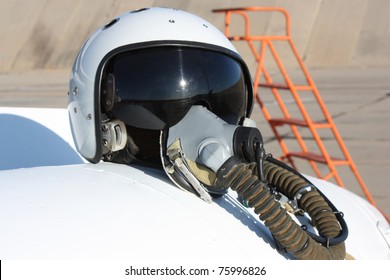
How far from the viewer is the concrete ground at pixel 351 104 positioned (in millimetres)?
7492

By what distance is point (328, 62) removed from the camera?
1611cm

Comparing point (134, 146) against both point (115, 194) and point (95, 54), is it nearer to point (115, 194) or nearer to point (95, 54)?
point (95, 54)

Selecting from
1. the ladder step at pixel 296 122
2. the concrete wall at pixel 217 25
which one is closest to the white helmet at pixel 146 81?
the ladder step at pixel 296 122

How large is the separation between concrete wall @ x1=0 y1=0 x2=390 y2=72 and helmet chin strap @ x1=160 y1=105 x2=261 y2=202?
44.9ft

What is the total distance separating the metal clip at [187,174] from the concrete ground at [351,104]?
4.14 metres

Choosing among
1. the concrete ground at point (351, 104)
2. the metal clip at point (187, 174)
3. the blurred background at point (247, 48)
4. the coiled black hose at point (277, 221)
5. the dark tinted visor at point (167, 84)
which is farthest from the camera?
the blurred background at point (247, 48)

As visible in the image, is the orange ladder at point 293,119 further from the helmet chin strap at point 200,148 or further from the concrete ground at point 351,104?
the helmet chin strap at point 200,148

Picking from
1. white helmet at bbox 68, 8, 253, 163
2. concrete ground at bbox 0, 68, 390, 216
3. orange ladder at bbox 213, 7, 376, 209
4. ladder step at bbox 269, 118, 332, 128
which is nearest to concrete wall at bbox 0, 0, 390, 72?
concrete ground at bbox 0, 68, 390, 216

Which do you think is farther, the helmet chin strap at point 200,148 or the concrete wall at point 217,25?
the concrete wall at point 217,25

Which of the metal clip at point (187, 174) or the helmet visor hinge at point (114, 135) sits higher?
the metal clip at point (187, 174)

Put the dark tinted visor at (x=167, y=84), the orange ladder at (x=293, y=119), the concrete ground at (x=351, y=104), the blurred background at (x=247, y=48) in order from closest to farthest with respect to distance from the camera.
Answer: the dark tinted visor at (x=167, y=84)
the orange ladder at (x=293, y=119)
the concrete ground at (x=351, y=104)
the blurred background at (x=247, y=48)

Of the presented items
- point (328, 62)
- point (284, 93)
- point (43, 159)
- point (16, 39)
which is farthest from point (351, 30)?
point (43, 159)

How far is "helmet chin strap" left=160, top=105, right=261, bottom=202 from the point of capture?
2.19 meters

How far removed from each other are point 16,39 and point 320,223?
667 inches
